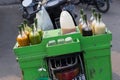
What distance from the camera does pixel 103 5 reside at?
7.00m

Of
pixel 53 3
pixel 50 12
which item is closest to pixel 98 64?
pixel 50 12

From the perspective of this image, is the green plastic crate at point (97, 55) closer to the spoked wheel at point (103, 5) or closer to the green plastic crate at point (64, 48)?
the green plastic crate at point (64, 48)

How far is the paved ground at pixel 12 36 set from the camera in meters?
4.24

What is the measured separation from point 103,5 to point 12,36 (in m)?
2.43

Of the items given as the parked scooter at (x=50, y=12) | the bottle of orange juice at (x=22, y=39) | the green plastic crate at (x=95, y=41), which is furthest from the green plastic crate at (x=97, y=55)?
the parked scooter at (x=50, y=12)

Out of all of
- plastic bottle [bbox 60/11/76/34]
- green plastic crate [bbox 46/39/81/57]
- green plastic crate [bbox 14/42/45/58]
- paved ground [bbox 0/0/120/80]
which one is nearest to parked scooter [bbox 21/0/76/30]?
plastic bottle [bbox 60/11/76/34]

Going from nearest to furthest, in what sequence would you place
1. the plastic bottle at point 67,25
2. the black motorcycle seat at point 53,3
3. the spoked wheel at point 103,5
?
the plastic bottle at point 67,25 → the black motorcycle seat at point 53,3 → the spoked wheel at point 103,5

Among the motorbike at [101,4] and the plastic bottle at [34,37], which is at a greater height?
the motorbike at [101,4]

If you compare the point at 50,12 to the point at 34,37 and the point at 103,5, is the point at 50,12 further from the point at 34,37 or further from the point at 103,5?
the point at 103,5

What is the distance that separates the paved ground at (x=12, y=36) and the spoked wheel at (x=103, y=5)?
15cm

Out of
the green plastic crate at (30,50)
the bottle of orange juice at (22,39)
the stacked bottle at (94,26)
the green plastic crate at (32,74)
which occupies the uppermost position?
the stacked bottle at (94,26)

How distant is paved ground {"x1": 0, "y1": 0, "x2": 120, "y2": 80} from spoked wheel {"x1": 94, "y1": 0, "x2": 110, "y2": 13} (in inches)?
5.9

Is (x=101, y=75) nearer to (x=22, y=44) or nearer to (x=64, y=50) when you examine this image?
(x=64, y=50)

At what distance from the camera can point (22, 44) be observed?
265 cm
